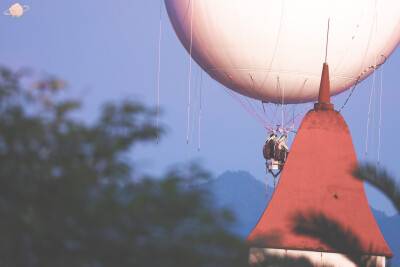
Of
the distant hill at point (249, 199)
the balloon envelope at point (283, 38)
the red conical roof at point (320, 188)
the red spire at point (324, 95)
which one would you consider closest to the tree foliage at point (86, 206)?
the red conical roof at point (320, 188)

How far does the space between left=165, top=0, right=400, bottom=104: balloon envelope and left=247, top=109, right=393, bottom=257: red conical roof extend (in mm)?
6409

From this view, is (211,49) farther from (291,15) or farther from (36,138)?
(36,138)

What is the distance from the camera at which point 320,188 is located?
50.5ft

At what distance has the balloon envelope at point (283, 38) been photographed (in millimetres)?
22047

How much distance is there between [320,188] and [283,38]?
7.64m

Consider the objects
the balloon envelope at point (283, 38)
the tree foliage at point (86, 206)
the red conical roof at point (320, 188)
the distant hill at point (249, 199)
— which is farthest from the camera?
the distant hill at point (249, 199)

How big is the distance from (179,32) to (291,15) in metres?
3.42

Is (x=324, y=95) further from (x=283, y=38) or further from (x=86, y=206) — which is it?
(x=86, y=206)

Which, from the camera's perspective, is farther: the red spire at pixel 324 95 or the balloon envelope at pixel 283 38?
the balloon envelope at pixel 283 38

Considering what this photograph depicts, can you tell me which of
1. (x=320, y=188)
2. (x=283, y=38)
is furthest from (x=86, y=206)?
(x=283, y=38)

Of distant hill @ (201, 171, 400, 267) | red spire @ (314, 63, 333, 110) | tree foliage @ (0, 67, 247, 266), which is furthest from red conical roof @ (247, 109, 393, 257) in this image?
distant hill @ (201, 171, 400, 267)

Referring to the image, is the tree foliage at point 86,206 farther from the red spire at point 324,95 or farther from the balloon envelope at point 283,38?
the balloon envelope at point 283,38

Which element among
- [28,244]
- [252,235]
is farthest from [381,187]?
[252,235]

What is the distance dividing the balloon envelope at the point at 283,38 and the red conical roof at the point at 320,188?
6.41 metres
